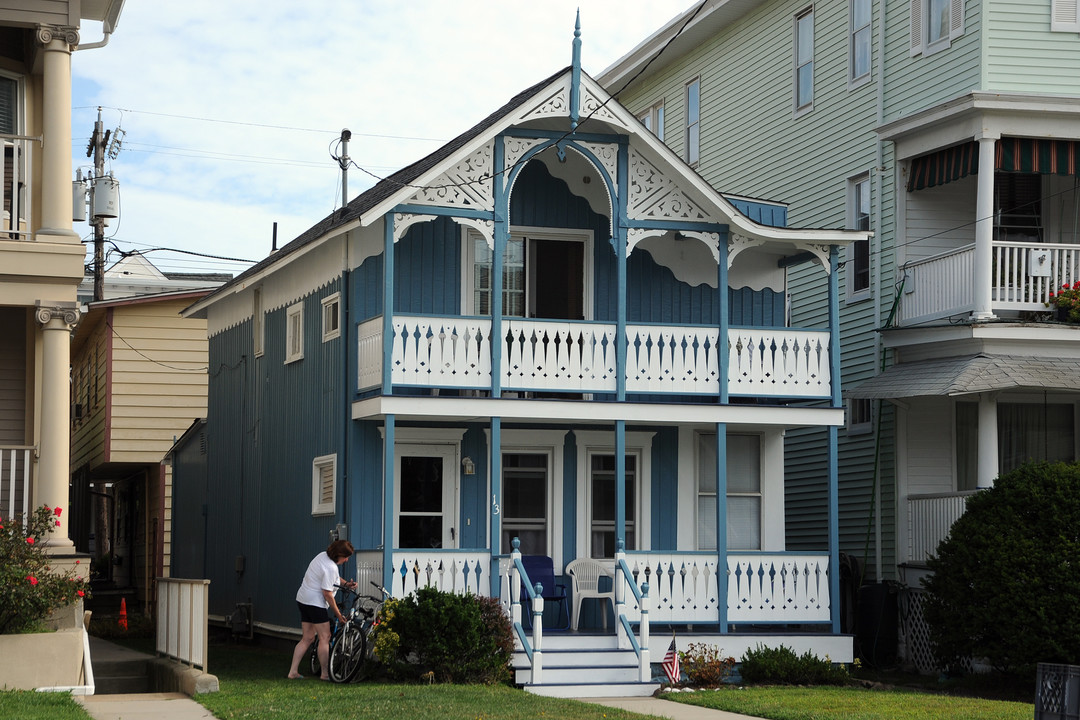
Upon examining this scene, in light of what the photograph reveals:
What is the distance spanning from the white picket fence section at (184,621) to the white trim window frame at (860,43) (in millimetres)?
13857

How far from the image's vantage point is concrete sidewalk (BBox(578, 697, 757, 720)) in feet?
48.0

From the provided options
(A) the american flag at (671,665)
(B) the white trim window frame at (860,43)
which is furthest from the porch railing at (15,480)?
(B) the white trim window frame at (860,43)

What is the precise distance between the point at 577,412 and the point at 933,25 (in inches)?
348

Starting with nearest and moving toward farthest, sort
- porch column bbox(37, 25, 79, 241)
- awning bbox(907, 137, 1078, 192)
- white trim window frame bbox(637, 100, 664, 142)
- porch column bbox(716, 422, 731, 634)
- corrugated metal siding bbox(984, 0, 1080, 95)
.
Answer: porch column bbox(37, 25, 79, 241)
porch column bbox(716, 422, 731, 634)
awning bbox(907, 137, 1078, 192)
corrugated metal siding bbox(984, 0, 1080, 95)
white trim window frame bbox(637, 100, 664, 142)

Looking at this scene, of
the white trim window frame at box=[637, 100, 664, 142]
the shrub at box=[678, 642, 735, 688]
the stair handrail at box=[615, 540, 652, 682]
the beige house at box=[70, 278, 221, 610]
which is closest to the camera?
the stair handrail at box=[615, 540, 652, 682]

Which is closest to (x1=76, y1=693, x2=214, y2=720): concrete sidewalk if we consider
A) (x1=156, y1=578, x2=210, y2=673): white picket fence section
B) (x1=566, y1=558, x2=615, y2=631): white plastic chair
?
(x1=156, y1=578, x2=210, y2=673): white picket fence section

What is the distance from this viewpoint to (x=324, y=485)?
20.3 meters

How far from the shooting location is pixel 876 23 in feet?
79.3

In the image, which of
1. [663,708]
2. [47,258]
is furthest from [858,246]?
[47,258]

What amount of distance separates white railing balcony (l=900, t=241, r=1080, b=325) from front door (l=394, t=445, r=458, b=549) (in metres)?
7.41

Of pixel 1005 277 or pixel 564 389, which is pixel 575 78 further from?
pixel 1005 277

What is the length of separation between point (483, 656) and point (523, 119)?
21.5 feet

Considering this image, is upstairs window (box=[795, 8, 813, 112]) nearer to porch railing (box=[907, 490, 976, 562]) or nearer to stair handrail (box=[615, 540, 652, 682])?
porch railing (box=[907, 490, 976, 562])

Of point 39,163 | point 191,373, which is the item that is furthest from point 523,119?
point 191,373
